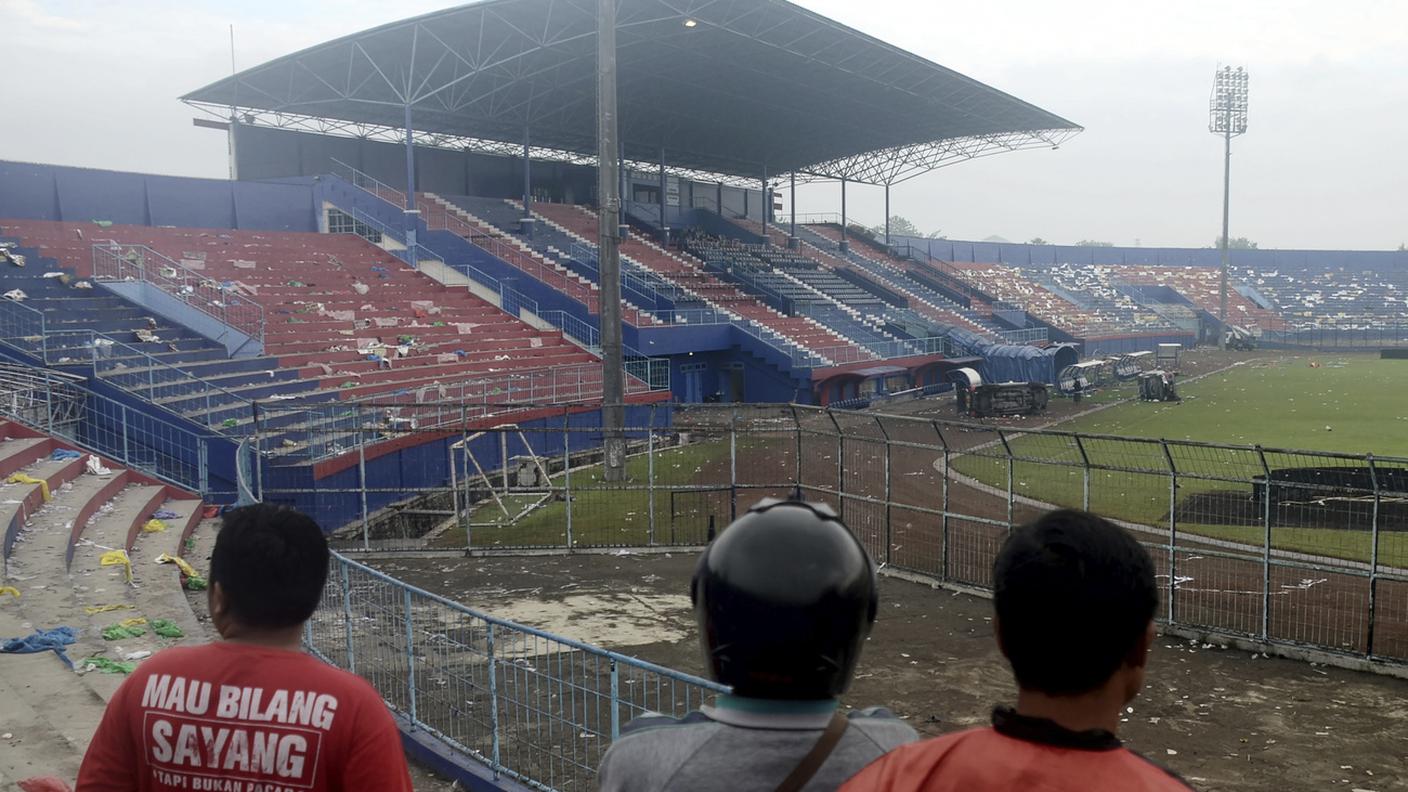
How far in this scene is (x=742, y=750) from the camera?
6.37ft

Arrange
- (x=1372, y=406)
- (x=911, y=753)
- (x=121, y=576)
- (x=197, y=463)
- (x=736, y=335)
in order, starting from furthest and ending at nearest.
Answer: (x=736, y=335)
(x=1372, y=406)
(x=197, y=463)
(x=121, y=576)
(x=911, y=753)

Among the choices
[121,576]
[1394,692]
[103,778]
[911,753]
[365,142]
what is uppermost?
[365,142]

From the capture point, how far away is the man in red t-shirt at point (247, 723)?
2844 millimetres

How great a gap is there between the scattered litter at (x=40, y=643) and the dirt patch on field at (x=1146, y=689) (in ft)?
15.7

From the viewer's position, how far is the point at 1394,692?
966 cm

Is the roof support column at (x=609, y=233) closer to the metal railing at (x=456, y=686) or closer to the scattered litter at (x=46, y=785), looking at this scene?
the metal railing at (x=456, y=686)

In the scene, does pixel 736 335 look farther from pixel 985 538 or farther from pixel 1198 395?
pixel 985 538

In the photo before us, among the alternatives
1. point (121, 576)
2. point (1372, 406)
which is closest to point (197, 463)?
point (121, 576)

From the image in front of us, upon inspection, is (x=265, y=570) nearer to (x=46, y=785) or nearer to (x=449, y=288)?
(x=46, y=785)

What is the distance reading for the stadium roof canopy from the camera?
3281 centimetres

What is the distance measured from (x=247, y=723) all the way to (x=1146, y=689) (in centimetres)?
903

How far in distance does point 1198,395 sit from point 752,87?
2078 centimetres

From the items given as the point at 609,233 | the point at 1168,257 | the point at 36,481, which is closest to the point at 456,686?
the point at 36,481

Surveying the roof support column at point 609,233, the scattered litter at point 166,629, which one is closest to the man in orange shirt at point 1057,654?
the scattered litter at point 166,629
